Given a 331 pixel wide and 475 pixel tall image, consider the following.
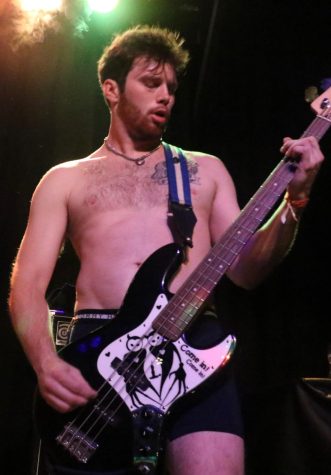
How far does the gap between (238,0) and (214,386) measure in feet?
11.2

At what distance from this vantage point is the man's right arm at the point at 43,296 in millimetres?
1705

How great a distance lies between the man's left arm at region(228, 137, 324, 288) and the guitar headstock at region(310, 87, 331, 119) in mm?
282

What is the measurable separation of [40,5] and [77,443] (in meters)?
3.30

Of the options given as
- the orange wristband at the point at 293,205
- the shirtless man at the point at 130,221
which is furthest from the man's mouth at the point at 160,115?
the orange wristband at the point at 293,205

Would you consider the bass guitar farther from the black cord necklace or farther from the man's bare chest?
the black cord necklace

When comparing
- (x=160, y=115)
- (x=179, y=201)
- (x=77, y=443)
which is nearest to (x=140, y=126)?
(x=160, y=115)

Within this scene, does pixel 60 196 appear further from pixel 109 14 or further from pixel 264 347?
pixel 109 14

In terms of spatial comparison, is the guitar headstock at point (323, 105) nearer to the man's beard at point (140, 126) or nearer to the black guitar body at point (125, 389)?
the man's beard at point (140, 126)

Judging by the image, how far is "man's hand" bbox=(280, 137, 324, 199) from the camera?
6.40ft

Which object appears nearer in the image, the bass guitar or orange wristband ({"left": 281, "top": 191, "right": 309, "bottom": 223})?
the bass guitar

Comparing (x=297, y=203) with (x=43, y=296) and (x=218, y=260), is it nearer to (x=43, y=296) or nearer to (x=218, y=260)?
(x=218, y=260)

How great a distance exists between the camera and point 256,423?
262cm

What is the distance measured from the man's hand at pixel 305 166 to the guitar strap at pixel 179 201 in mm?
419

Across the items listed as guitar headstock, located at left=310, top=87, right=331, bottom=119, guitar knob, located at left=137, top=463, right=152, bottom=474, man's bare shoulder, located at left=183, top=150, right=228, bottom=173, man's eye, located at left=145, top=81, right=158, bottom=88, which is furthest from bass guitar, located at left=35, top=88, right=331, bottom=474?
man's eye, located at left=145, top=81, right=158, bottom=88
